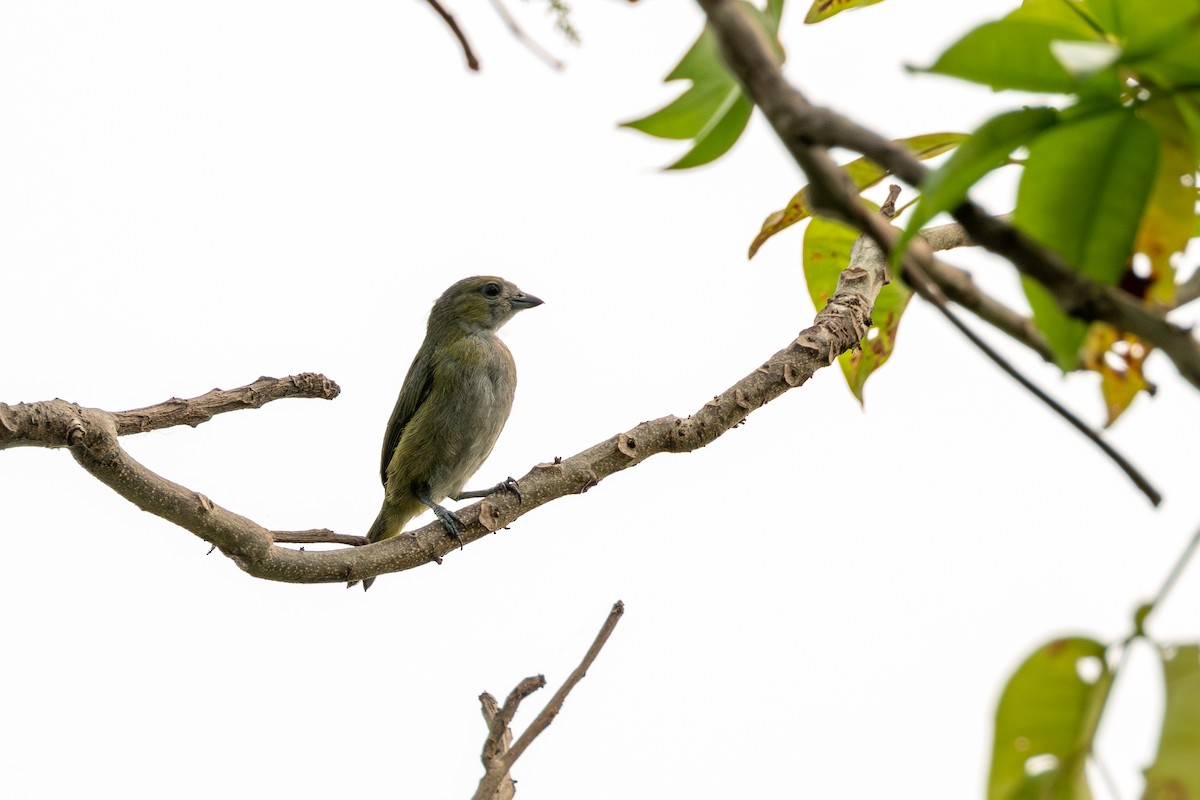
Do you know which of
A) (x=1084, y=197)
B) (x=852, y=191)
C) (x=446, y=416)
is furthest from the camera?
(x=446, y=416)

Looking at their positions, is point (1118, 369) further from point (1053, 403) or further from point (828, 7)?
point (828, 7)

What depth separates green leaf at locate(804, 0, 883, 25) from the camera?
143 cm

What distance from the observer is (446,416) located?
4652 millimetres

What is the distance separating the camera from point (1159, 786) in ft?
2.60

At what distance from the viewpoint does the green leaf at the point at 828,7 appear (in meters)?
1.43

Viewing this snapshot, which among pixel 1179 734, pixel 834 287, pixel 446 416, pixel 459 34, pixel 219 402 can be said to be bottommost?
pixel 1179 734

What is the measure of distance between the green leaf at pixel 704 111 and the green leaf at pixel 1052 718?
428mm

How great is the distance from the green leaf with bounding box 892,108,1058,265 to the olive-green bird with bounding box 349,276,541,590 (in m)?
3.58

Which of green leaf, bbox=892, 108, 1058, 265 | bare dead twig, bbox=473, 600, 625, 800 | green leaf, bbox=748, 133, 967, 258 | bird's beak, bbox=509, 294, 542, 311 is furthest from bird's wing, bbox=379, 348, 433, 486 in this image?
green leaf, bbox=892, 108, 1058, 265

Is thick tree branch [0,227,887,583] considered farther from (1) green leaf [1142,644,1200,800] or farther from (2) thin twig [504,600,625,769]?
(1) green leaf [1142,644,1200,800]

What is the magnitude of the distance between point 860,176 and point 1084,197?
2.57 ft

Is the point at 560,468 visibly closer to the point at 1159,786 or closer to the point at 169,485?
the point at 169,485

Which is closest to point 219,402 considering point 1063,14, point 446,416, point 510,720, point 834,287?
point 510,720

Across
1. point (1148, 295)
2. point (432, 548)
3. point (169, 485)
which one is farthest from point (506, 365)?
point (1148, 295)
